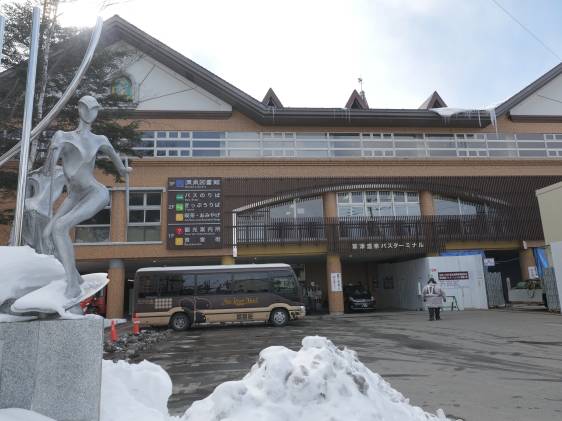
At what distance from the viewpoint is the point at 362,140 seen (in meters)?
23.2

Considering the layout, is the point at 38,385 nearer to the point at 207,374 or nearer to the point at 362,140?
the point at 207,374

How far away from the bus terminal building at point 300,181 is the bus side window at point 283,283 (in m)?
4.56

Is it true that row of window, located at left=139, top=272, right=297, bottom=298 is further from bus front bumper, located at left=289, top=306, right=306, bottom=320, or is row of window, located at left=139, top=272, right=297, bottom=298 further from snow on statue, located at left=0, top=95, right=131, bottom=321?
snow on statue, located at left=0, top=95, right=131, bottom=321

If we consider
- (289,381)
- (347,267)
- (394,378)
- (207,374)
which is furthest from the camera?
(347,267)

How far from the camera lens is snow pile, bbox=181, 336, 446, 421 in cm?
314

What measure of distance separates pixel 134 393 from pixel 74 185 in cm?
233

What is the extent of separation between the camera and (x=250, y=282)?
1609 centimetres

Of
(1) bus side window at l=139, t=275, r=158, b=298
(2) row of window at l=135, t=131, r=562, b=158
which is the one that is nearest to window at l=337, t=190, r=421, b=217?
(2) row of window at l=135, t=131, r=562, b=158

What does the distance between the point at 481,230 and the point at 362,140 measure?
798 cm

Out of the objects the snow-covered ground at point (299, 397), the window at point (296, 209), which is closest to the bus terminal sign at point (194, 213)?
the window at point (296, 209)

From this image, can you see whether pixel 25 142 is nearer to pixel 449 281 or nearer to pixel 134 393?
pixel 134 393

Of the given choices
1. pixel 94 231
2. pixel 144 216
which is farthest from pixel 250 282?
pixel 94 231

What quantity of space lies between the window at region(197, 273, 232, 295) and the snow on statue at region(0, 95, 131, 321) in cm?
1123

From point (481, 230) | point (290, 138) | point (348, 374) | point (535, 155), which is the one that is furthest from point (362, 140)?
point (348, 374)
